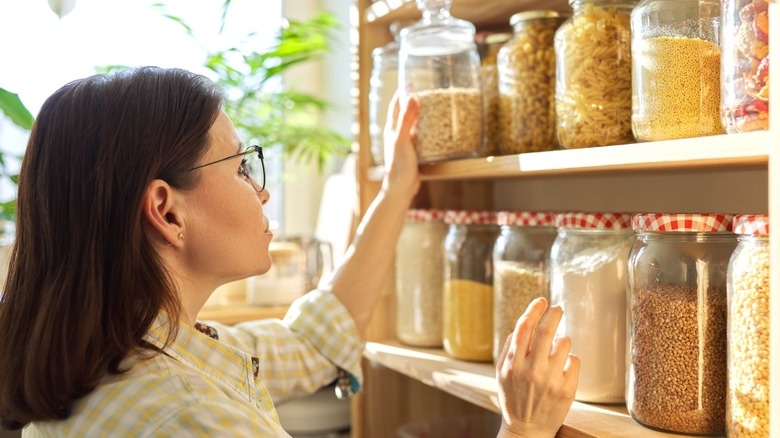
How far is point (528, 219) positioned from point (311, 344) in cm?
41

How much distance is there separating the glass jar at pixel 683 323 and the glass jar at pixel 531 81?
0.80ft

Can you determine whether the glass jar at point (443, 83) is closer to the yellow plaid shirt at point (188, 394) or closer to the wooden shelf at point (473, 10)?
the wooden shelf at point (473, 10)

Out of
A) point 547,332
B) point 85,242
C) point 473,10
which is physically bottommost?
point 547,332

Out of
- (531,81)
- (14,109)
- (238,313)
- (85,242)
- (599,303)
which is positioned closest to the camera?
(85,242)

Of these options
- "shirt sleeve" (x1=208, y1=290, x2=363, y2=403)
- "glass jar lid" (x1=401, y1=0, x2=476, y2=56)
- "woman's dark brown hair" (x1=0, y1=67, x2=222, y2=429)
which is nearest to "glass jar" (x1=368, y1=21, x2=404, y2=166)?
"glass jar lid" (x1=401, y1=0, x2=476, y2=56)

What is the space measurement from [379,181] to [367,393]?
14.9 inches

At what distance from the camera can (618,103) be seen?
91 centimetres

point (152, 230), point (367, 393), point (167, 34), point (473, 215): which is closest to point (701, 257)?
point (473, 215)

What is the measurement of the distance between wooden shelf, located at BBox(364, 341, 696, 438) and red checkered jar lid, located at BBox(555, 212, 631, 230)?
22 centimetres

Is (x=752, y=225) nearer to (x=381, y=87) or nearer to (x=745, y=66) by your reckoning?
(x=745, y=66)

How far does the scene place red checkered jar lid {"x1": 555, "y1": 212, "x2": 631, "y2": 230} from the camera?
37.0 inches

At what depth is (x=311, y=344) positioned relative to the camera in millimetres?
1250

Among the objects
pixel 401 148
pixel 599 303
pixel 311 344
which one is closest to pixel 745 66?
pixel 599 303

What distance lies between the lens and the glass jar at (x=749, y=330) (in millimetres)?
713
